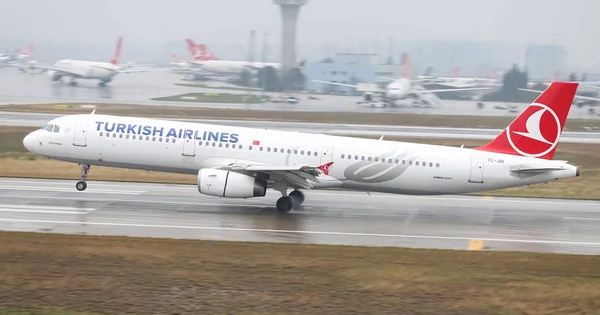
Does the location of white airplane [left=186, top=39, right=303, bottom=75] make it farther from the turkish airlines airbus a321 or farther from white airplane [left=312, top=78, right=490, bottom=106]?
the turkish airlines airbus a321

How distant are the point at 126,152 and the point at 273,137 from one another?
20.4 ft

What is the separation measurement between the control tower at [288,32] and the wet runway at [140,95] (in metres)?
17.2

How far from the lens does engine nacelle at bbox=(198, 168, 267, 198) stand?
1199 inches

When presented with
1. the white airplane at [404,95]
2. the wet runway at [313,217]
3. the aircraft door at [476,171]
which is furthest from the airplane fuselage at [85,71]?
the aircraft door at [476,171]

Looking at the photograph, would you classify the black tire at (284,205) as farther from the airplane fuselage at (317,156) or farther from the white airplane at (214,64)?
the white airplane at (214,64)

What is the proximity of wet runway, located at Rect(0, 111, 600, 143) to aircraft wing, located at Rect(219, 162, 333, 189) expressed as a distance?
99.3 feet

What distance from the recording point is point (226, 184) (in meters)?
30.5

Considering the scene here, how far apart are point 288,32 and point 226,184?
121 meters

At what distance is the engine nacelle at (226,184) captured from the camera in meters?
30.5

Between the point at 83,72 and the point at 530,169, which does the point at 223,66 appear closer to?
the point at 83,72

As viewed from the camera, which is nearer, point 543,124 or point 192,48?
point 543,124

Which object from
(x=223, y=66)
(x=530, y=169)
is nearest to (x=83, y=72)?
(x=223, y=66)

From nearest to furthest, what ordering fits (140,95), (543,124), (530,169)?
(530,169) < (543,124) < (140,95)

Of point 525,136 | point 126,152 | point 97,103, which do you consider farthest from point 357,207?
point 97,103
